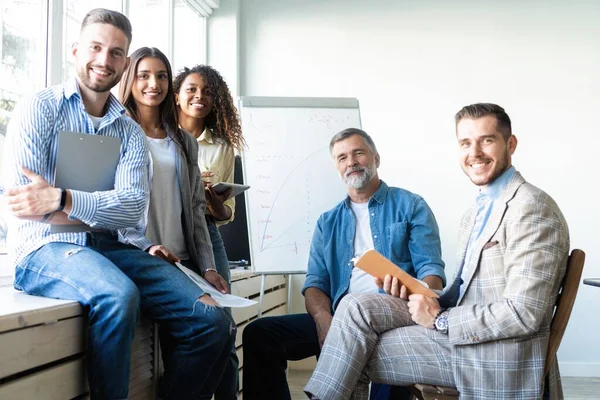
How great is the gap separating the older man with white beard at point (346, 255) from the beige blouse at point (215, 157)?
0.57 metres

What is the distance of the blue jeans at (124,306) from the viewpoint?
183 centimetres

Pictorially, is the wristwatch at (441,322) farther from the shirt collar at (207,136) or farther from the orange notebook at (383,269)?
the shirt collar at (207,136)

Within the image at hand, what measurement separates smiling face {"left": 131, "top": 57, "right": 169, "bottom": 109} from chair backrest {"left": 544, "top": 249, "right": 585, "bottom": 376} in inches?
59.1

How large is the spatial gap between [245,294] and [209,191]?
47.5 inches

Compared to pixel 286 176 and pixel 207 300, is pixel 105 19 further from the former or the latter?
pixel 286 176

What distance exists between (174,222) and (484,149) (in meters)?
1.08

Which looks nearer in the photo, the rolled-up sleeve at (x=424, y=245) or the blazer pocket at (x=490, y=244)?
the blazer pocket at (x=490, y=244)

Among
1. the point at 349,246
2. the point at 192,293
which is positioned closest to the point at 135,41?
the point at 349,246

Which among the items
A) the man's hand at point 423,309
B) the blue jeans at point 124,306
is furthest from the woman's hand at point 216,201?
the man's hand at point 423,309

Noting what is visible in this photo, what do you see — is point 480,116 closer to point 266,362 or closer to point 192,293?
point 192,293

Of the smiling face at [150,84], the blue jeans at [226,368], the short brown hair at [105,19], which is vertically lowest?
the blue jeans at [226,368]

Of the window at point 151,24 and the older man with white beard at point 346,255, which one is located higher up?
the window at point 151,24

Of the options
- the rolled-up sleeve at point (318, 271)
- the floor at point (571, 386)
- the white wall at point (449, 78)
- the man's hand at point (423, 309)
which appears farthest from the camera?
the white wall at point (449, 78)

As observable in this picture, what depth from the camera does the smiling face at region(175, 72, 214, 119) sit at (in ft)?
10.1
